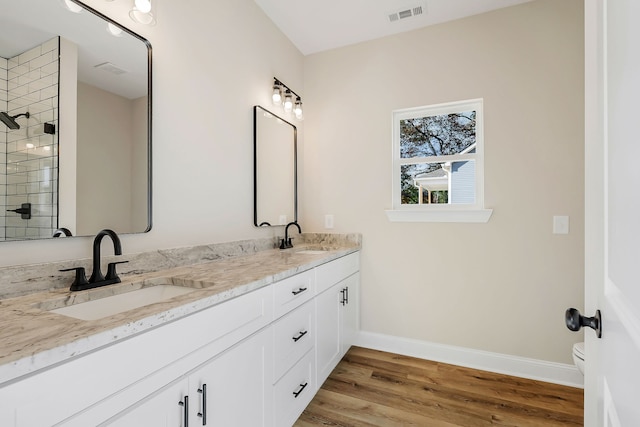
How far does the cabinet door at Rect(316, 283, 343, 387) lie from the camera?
1.91 meters

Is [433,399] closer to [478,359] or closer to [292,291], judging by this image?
[478,359]

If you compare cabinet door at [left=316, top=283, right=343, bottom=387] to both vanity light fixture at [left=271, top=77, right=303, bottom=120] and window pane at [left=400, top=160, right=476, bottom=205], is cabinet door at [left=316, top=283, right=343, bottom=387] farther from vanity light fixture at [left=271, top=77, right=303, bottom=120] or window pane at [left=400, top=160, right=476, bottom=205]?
vanity light fixture at [left=271, top=77, right=303, bottom=120]

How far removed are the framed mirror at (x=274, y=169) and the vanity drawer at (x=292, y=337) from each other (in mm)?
836

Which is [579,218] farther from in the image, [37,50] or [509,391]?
[37,50]

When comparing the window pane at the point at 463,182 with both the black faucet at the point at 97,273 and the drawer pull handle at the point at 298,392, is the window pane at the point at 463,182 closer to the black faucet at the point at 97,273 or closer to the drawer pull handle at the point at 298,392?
the drawer pull handle at the point at 298,392

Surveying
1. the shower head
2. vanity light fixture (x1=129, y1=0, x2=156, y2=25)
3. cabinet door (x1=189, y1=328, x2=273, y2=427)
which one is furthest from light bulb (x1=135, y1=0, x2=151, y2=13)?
cabinet door (x1=189, y1=328, x2=273, y2=427)

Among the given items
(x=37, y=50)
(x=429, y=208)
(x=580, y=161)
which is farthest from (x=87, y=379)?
(x=580, y=161)

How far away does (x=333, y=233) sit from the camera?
9.21ft

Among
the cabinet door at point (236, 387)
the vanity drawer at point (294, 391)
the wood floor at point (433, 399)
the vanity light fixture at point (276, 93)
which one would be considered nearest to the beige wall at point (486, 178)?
the wood floor at point (433, 399)

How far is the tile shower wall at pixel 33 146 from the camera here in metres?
1.03

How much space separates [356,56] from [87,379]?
2872mm

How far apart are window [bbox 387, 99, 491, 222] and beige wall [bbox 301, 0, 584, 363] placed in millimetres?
81

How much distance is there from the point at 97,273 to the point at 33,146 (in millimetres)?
503
